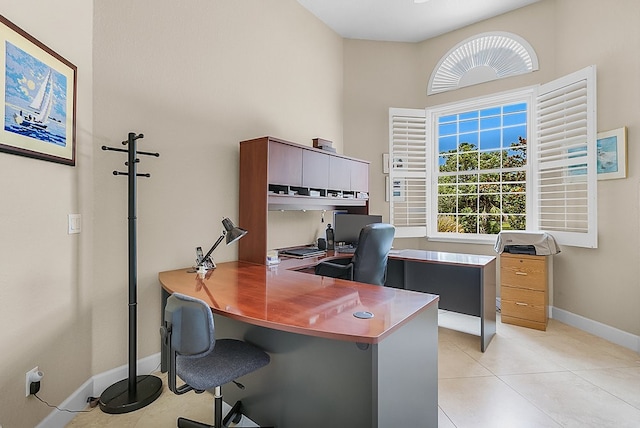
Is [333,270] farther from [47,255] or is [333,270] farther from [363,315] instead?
[47,255]

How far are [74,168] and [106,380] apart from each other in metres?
1.45

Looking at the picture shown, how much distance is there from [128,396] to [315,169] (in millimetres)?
2477

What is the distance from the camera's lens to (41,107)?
5.72 feet

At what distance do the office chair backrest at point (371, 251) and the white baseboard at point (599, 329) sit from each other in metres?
2.34

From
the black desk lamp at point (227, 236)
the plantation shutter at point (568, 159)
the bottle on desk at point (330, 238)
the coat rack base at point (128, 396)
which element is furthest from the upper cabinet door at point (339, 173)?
the coat rack base at point (128, 396)

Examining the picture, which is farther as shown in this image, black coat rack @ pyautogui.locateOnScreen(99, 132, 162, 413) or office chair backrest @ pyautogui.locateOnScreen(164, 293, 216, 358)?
black coat rack @ pyautogui.locateOnScreen(99, 132, 162, 413)

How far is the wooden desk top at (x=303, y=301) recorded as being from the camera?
131cm

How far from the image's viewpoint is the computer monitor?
13.4ft

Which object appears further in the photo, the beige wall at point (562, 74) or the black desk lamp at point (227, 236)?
the beige wall at point (562, 74)

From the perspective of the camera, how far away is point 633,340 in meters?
2.92

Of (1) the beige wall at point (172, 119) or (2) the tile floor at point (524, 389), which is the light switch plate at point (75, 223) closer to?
(1) the beige wall at point (172, 119)

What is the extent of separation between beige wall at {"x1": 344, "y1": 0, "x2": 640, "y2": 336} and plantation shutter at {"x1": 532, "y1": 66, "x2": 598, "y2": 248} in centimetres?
11

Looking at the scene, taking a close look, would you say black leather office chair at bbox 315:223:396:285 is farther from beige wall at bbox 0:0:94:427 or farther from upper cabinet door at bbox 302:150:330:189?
beige wall at bbox 0:0:94:427

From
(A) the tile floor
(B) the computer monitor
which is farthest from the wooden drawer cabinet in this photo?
(B) the computer monitor
